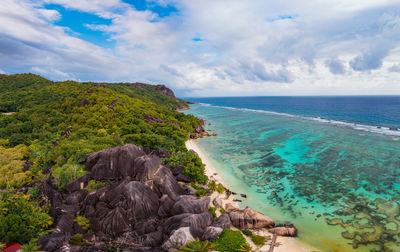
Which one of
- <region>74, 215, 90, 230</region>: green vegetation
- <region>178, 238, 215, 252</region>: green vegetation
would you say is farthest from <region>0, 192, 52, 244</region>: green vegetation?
<region>178, 238, 215, 252</region>: green vegetation

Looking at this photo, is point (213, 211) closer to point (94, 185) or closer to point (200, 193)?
point (200, 193)

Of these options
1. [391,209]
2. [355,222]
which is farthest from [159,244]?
[391,209]

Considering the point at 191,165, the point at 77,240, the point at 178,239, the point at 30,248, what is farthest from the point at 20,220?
the point at 191,165

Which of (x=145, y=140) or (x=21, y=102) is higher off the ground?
(x=21, y=102)

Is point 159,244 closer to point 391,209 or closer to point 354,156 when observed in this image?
point 391,209

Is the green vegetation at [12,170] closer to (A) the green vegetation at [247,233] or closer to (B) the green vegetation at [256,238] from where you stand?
(A) the green vegetation at [247,233]

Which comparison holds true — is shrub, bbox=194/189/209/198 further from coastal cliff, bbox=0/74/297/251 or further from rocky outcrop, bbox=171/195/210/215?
rocky outcrop, bbox=171/195/210/215
